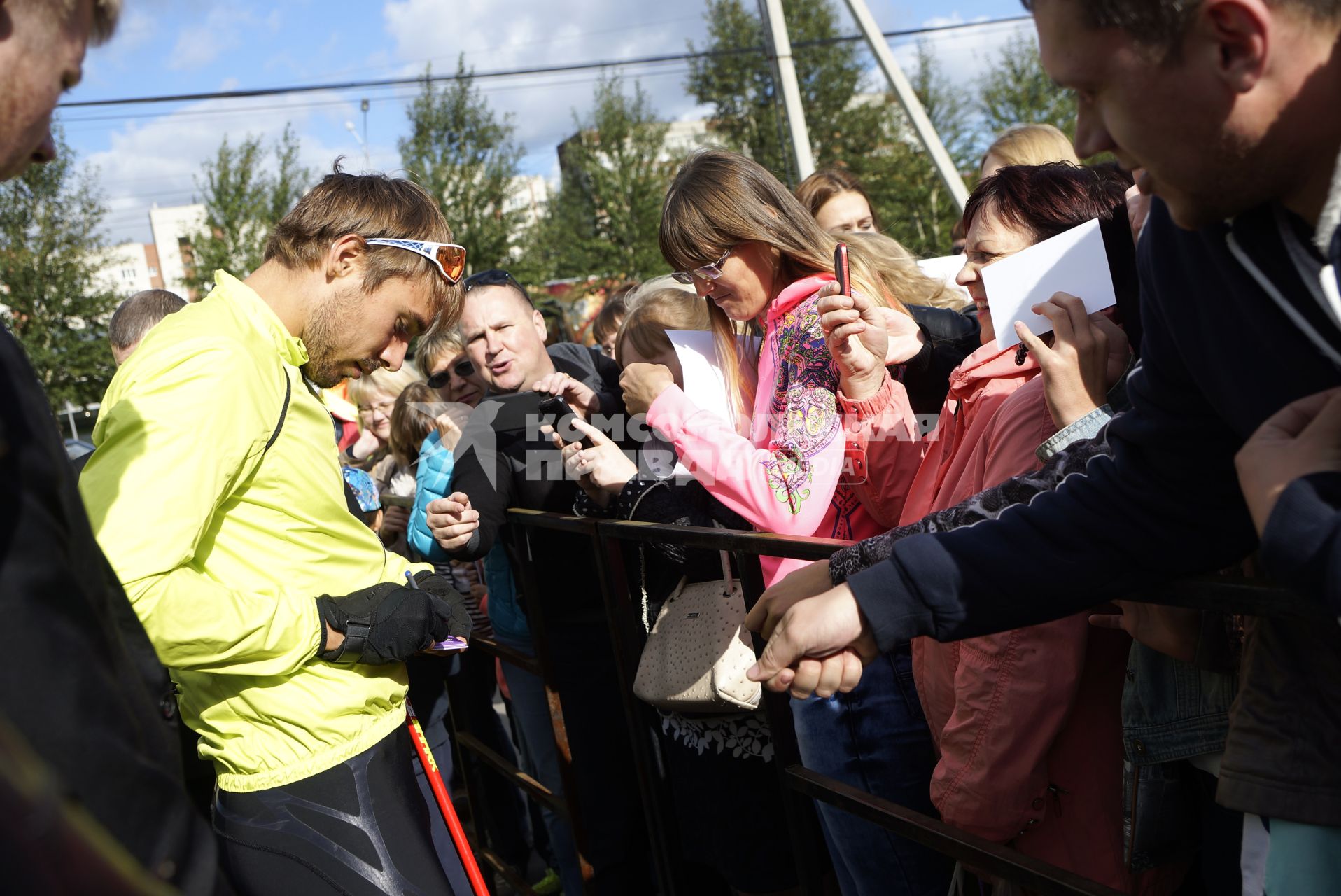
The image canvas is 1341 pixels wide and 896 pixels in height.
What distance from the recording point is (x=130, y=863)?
823 millimetres

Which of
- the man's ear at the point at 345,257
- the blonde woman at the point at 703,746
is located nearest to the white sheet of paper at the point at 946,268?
the blonde woman at the point at 703,746

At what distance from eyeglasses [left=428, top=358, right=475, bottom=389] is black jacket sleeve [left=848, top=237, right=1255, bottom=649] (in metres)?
2.66

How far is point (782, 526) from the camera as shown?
222 cm

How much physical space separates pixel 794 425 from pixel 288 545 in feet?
3.58

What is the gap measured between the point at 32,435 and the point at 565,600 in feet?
7.84

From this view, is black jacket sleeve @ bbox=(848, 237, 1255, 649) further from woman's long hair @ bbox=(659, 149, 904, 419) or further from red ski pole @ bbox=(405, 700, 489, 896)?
red ski pole @ bbox=(405, 700, 489, 896)

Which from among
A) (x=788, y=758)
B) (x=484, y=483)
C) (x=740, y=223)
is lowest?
(x=788, y=758)

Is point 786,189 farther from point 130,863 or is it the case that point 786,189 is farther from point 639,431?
point 130,863

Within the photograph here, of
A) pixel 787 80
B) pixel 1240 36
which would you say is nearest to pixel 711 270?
pixel 1240 36

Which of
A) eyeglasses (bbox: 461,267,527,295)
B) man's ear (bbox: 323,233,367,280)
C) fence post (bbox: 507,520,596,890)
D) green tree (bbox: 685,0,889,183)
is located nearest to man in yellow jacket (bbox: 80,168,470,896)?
man's ear (bbox: 323,233,367,280)

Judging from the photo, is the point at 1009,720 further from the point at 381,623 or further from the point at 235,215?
the point at 235,215

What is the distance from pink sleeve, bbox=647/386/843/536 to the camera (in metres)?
2.19

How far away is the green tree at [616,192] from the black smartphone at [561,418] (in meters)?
24.8

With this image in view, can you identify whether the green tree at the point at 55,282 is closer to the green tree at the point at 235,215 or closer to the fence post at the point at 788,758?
the green tree at the point at 235,215
